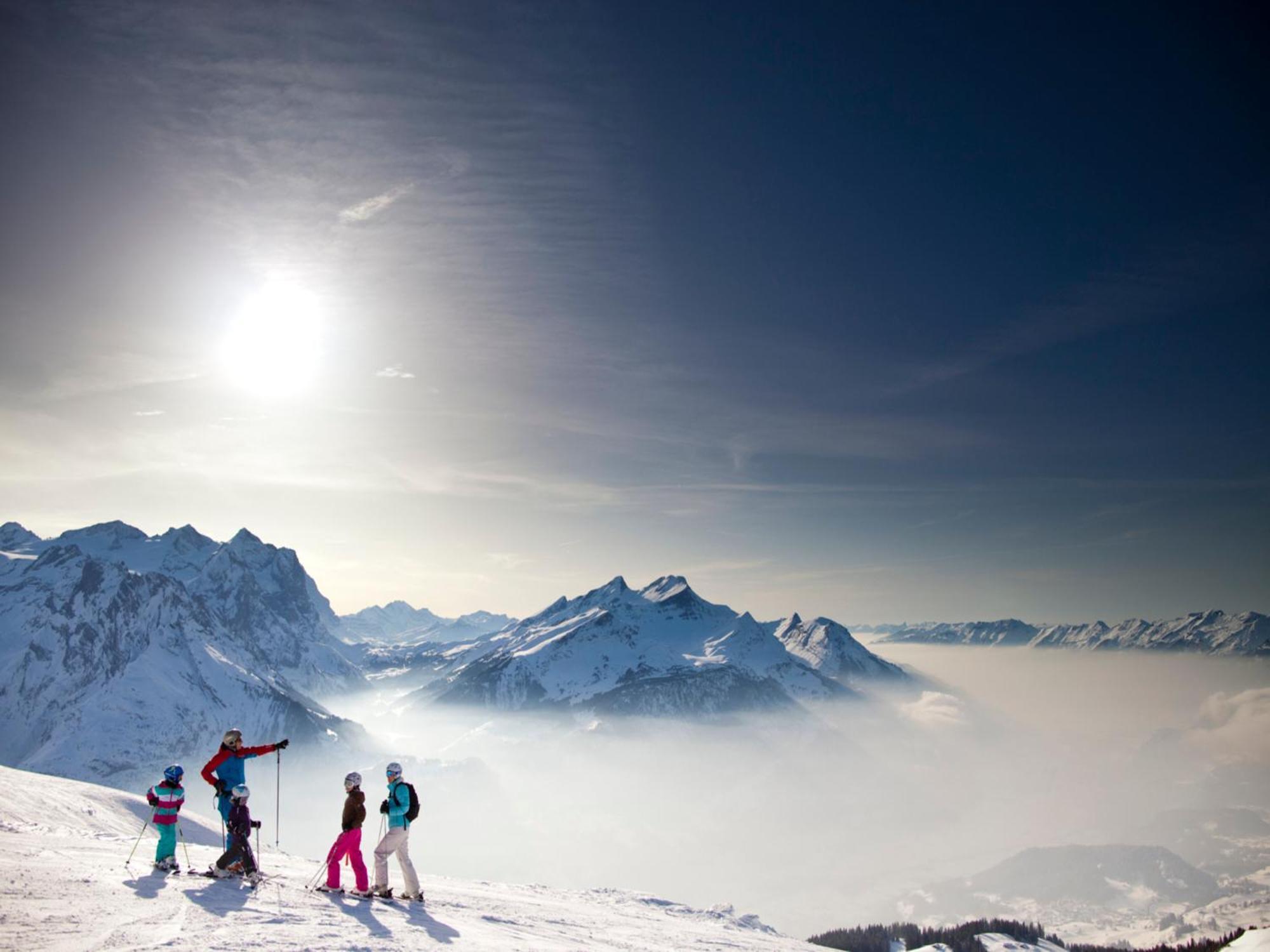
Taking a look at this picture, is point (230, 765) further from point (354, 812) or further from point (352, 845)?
point (352, 845)

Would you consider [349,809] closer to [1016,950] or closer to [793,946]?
[793,946]

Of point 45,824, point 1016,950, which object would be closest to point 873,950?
point 1016,950

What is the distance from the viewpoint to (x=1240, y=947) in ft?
300

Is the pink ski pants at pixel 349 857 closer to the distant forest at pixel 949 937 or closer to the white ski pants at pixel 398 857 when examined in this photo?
the white ski pants at pixel 398 857

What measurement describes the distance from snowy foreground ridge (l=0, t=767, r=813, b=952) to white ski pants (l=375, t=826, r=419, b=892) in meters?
0.67

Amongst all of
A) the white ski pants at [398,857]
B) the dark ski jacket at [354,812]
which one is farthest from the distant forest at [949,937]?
the dark ski jacket at [354,812]

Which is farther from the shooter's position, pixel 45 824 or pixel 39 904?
pixel 45 824

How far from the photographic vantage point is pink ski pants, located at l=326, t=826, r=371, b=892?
18.4 m

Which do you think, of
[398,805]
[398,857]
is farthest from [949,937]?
[398,805]

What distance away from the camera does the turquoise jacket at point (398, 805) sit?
60.4 feet

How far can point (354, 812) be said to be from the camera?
18.3m

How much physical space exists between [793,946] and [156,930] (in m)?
30.7

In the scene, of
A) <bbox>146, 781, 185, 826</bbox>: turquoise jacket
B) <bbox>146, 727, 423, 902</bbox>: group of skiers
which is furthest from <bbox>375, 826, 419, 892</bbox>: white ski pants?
<bbox>146, 781, 185, 826</bbox>: turquoise jacket

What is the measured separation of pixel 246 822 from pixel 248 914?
16.0 feet
